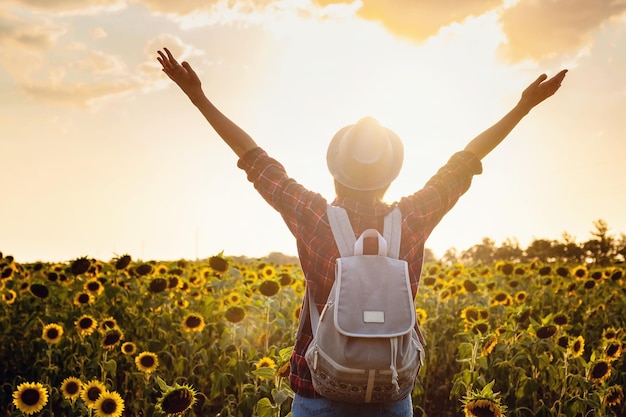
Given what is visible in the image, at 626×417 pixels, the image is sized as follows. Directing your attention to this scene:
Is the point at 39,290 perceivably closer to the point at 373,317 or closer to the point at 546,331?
the point at 546,331

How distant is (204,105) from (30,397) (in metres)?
3.02

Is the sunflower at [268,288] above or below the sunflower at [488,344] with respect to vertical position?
above

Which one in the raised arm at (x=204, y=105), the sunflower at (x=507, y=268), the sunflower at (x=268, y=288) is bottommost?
the sunflower at (x=268, y=288)

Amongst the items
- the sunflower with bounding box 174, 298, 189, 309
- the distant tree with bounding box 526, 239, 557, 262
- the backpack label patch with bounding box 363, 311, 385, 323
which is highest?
the distant tree with bounding box 526, 239, 557, 262

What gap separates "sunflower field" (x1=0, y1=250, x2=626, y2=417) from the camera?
468cm

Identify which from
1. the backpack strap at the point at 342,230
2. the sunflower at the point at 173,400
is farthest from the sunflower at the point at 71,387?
the backpack strap at the point at 342,230

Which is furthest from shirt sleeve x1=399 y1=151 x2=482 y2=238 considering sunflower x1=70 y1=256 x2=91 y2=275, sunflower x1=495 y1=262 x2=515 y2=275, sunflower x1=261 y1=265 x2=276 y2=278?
sunflower x1=495 y1=262 x2=515 y2=275

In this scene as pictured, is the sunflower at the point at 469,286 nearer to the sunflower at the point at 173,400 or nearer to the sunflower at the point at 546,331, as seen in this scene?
the sunflower at the point at 546,331

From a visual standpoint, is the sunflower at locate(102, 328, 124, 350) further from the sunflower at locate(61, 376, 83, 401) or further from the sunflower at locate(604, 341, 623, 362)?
the sunflower at locate(604, 341, 623, 362)

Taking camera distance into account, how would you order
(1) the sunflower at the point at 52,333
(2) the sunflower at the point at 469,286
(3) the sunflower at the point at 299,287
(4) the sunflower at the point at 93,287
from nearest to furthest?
(1) the sunflower at the point at 52,333 → (4) the sunflower at the point at 93,287 → (2) the sunflower at the point at 469,286 → (3) the sunflower at the point at 299,287

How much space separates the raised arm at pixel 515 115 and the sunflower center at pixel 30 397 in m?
3.68

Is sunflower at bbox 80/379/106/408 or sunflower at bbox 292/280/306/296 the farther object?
sunflower at bbox 292/280/306/296

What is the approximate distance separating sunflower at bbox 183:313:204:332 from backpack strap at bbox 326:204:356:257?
417 centimetres

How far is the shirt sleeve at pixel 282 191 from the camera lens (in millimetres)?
2234
